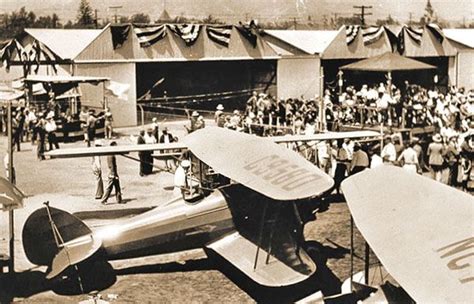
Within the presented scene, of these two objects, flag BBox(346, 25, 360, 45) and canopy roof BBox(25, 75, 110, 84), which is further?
flag BBox(346, 25, 360, 45)

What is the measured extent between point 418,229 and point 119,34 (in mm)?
24662

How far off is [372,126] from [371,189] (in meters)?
16.6

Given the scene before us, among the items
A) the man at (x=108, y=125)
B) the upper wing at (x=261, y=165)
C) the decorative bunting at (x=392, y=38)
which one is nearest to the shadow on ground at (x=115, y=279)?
the upper wing at (x=261, y=165)

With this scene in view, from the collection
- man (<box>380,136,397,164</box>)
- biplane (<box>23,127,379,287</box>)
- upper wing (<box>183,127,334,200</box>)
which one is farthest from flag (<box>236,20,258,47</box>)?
biplane (<box>23,127,379,287</box>)

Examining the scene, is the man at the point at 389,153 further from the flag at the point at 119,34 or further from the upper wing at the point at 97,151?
the flag at the point at 119,34

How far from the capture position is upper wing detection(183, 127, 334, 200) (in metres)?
8.66

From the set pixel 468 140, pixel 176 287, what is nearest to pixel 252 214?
pixel 176 287

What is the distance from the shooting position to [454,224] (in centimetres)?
600

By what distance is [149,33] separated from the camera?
29.5 metres

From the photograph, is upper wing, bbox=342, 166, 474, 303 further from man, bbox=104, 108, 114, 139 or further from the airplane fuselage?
man, bbox=104, 108, 114, 139

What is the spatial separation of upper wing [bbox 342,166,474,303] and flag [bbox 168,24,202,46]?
2384cm

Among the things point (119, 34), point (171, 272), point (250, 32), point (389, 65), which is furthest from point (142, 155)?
point (250, 32)

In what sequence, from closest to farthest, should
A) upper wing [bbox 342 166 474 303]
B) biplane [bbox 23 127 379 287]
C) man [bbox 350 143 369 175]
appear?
1. upper wing [bbox 342 166 474 303]
2. biplane [bbox 23 127 379 287]
3. man [bbox 350 143 369 175]

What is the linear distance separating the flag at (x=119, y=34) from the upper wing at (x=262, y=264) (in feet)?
64.9
